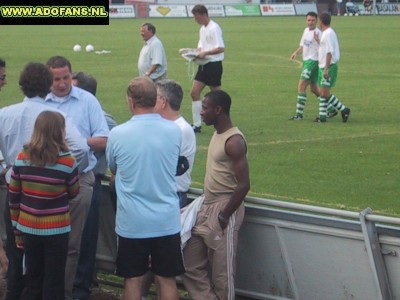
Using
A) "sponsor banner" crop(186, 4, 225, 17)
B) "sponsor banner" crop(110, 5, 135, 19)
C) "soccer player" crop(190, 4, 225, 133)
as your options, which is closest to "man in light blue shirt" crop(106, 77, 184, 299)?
"soccer player" crop(190, 4, 225, 133)

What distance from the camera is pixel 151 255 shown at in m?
7.02

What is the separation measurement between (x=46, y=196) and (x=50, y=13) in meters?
52.8

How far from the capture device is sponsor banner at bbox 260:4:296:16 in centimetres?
6938

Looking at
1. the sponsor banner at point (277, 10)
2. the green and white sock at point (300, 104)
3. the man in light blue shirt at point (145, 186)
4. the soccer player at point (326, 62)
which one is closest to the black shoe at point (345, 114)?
the soccer player at point (326, 62)

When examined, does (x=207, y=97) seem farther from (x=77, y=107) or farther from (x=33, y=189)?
(x=33, y=189)

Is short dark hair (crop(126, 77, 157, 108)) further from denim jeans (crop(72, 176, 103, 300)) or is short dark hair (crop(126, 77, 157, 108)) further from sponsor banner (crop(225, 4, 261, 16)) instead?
sponsor banner (crop(225, 4, 261, 16))

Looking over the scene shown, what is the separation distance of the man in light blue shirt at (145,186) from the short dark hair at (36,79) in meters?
0.80

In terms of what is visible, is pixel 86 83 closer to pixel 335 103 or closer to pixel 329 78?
pixel 329 78

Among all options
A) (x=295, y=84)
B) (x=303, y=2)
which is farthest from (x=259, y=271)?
(x=303, y=2)

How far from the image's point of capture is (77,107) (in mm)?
7809

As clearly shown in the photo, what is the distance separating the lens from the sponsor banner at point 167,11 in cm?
6481

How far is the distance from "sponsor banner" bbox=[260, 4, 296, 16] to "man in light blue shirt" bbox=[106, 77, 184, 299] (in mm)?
63018

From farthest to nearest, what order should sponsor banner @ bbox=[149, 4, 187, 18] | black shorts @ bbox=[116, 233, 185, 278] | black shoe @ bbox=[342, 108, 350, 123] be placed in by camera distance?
sponsor banner @ bbox=[149, 4, 187, 18]
black shoe @ bbox=[342, 108, 350, 123]
black shorts @ bbox=[116, 233, 185, 278]

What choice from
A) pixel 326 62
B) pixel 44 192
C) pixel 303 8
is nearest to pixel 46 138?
pixel 44 192
